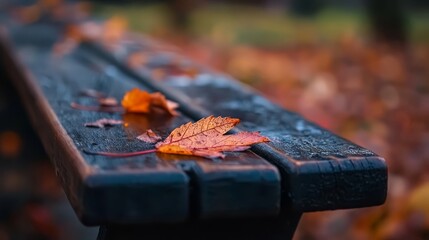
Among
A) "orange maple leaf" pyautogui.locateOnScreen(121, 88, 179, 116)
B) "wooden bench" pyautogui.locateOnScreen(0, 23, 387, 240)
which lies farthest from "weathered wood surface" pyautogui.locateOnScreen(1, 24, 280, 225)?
"orange maple leaf" pyautogui.locateOnScreen(121, 88, 179, 116)

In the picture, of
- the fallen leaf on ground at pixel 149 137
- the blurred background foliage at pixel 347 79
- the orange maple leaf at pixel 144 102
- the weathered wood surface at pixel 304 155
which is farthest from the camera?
the blurred background foliage at pixel 347 79

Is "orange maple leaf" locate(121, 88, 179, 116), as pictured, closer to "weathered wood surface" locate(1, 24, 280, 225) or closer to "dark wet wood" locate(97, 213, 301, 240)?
"weathered wood surface" locate(1, 24, 280, 225)

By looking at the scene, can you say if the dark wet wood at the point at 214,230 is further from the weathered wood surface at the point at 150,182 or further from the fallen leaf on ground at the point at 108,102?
the fallen leaf on ground at the point at 108,102

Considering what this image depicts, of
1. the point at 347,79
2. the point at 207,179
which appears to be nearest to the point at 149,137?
the point at 207,179

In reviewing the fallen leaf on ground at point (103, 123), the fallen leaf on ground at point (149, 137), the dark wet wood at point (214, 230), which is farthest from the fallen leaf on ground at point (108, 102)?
the dark wet wood at point (214, 230)

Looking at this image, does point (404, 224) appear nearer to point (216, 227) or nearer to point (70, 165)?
point (216, 227)

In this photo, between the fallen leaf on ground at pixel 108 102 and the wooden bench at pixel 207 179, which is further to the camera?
the fallen leaf on ground at pixel 108 102
